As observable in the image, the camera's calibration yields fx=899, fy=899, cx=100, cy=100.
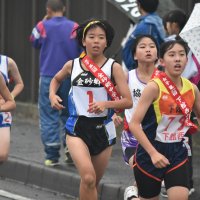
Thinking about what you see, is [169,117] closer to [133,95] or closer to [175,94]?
[175,94]

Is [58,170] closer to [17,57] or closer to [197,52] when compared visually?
[197,52]

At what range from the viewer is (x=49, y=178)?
10344mm

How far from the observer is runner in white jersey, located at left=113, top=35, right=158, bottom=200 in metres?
8.08

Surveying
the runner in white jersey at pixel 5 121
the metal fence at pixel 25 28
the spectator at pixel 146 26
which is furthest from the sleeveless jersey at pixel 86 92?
the metal fence at pixel 25 28

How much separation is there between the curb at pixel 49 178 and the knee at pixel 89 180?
187cm

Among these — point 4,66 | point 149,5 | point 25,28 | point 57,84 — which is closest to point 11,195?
point 4,66

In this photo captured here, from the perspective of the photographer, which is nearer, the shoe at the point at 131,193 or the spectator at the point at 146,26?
the shoe at the point at 131,193

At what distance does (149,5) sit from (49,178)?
2.33 metres

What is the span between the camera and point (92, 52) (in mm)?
7809

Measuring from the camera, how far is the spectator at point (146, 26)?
950 centimetres

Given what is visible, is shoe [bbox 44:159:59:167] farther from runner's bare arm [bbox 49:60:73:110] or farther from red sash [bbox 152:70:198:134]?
red sash [bbox 152:70:198:134]

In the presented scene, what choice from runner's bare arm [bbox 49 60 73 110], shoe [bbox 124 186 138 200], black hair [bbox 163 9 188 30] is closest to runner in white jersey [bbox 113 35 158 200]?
shoe [bbox 124 186 138 200]

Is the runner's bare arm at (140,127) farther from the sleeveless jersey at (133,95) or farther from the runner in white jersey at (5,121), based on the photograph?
the runner in white jersey at (5,121)

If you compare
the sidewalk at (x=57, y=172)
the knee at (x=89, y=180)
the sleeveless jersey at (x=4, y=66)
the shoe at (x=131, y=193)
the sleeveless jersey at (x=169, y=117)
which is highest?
the sleeveless jersey at (x=169, y=117)
